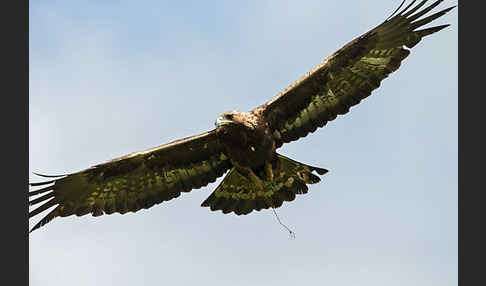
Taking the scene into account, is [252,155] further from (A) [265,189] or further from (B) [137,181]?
(B) [137,181]

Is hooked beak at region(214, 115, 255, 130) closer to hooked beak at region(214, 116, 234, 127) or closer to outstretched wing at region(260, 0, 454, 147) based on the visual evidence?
hooked beak at region(214, 116, 234, 127)

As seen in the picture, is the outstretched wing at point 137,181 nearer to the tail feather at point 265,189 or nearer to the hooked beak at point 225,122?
the tail feather at point 265,189

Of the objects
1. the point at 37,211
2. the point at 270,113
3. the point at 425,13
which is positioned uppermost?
the point at 425,13

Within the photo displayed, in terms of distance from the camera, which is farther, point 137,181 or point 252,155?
point 137,181

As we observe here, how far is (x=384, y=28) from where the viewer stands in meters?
17.2

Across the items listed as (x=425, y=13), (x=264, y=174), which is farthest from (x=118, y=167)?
(x=425, y=13)

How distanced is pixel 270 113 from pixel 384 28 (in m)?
1.89

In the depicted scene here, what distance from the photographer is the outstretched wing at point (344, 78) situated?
17.1 metres

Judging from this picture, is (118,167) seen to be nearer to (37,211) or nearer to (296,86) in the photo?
(37,211)

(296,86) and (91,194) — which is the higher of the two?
(296,86)

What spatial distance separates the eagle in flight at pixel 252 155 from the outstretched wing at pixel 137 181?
0.01 metres

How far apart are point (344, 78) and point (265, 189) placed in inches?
73.8

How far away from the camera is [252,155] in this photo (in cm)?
1709

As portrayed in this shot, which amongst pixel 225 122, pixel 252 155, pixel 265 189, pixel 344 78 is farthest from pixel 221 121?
pixel 344 78
